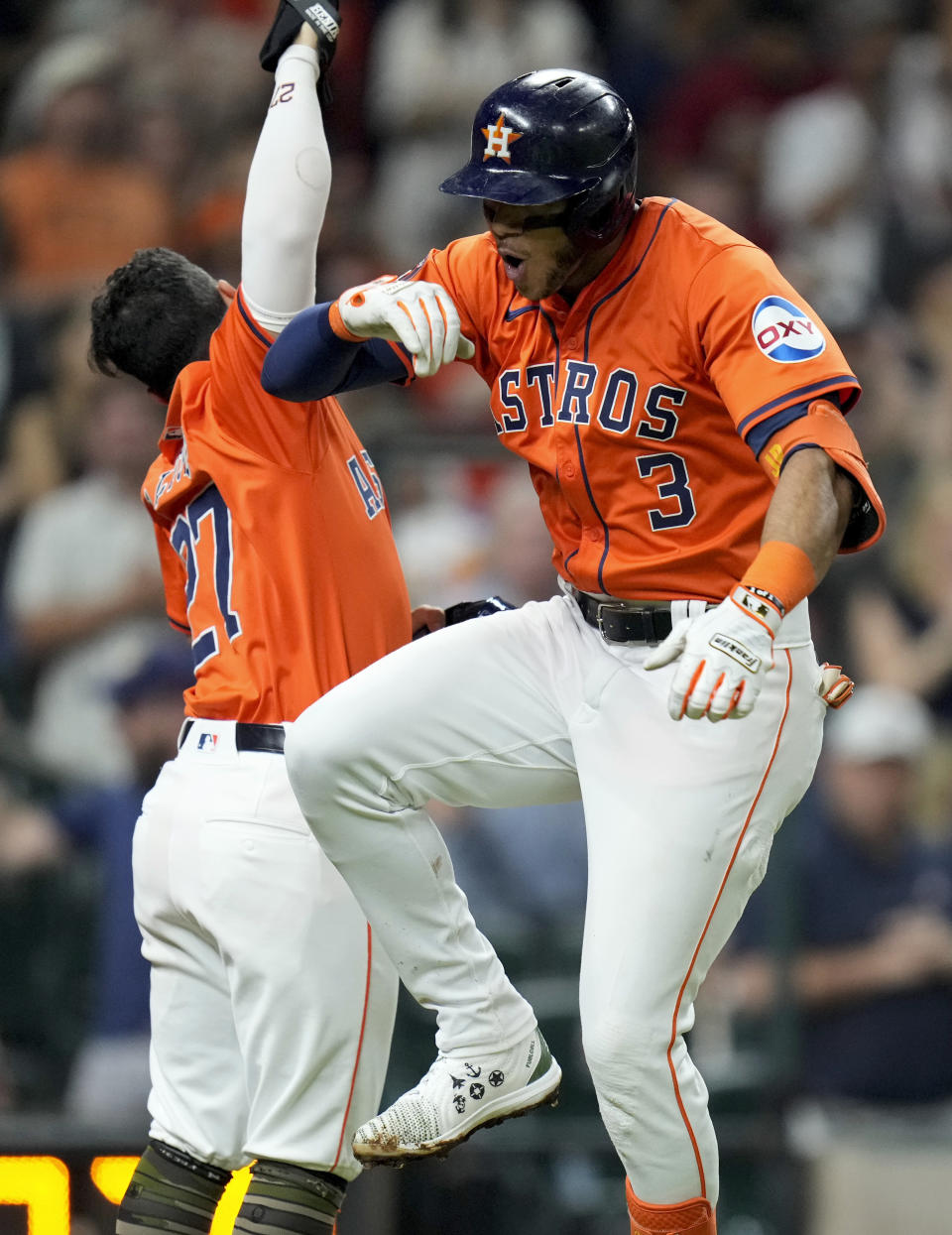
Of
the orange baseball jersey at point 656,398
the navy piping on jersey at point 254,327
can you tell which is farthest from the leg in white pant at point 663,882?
the navy piping on jersey at point 254,327

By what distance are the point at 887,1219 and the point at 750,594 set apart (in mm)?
3553

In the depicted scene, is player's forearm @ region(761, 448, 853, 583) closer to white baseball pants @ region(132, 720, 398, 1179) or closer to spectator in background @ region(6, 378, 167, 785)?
white baseball pants @ region(132, 720, 398, 1179)

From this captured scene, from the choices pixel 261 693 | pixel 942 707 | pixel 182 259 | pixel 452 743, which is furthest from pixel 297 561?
pixel 942 707

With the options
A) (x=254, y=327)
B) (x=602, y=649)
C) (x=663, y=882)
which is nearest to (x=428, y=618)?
(x=602, y=649)

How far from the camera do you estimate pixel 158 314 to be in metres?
3.94

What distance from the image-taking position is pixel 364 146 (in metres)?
9.65

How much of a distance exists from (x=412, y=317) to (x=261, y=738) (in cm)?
93

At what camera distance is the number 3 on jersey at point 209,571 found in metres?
3.77

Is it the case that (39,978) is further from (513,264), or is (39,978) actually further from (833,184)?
(833,184)

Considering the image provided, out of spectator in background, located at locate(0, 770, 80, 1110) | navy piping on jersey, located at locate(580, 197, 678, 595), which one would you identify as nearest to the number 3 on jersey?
navy piping on jersey, located at locate(580, 197, 678, 595)

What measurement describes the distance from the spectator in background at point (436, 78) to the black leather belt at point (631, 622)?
5834 millimetres

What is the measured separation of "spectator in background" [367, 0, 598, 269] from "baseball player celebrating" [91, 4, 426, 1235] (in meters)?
5.31

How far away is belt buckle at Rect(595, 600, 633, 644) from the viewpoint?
3486 millimetres

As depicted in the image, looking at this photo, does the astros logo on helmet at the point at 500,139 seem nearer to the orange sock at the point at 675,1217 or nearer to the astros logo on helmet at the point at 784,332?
the astros logo on helmet at the point at 784,332
